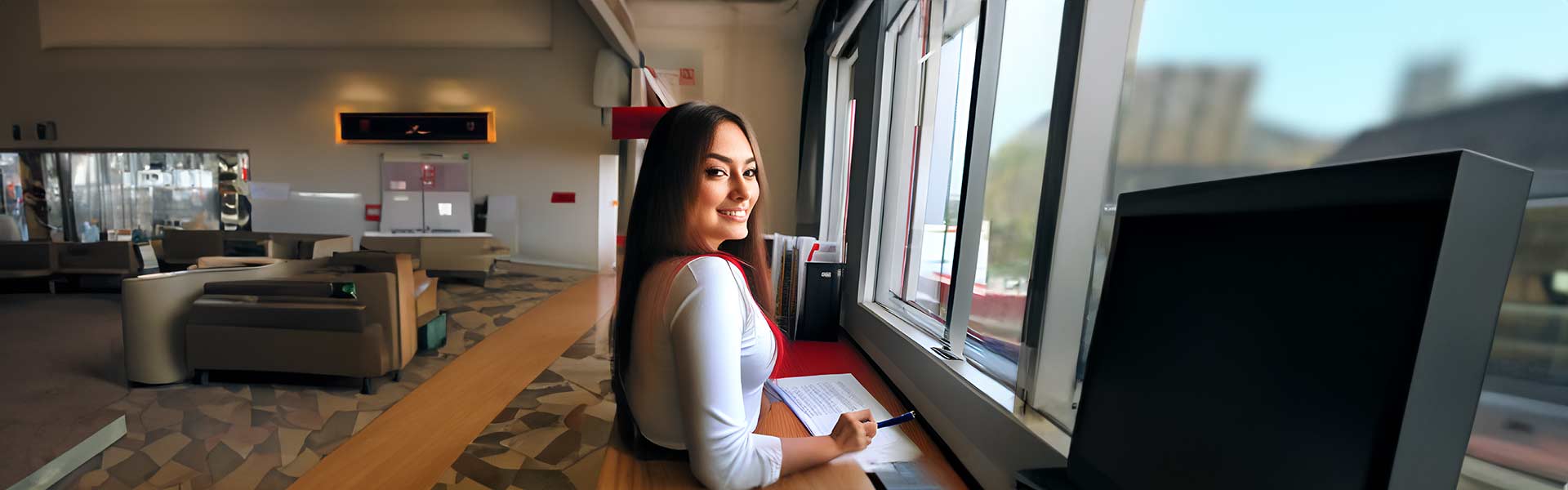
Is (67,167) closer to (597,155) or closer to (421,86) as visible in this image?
(421,86)

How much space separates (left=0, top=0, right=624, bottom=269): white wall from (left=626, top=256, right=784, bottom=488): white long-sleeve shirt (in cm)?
555

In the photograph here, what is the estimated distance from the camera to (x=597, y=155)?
5988 millimetres

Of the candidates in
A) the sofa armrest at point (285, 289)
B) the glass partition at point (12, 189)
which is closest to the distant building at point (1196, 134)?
the sofa armrest at point (285, 289)

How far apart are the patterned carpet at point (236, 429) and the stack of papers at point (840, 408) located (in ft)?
3.81

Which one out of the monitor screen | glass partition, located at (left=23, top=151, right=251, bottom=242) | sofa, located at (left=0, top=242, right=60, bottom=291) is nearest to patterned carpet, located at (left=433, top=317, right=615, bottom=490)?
the monitor screen

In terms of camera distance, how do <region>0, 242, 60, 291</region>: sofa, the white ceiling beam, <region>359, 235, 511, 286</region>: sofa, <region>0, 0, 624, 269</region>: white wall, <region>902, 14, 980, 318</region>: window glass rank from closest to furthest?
<region>902, 14, 980, 318</region>: window glass, the white ceiling beam, <region>0, 242, 60, 291</region>: sofa, <region>359, 235, 511, 286</region>: sofa, <region>0, 0, 624, 269</region>: white wall

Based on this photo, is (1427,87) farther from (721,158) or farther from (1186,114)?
(721,158)

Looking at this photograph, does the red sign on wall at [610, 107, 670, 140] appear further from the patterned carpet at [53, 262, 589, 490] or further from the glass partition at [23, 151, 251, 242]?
the glass partition at [23, 151, 251, 242]

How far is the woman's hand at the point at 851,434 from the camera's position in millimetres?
860

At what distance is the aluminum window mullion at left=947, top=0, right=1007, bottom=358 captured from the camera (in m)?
1.16

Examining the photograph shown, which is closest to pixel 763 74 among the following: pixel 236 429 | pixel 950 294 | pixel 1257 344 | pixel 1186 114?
pixel 950 294

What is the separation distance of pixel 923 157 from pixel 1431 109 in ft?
4.60

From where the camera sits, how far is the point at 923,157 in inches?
72.6

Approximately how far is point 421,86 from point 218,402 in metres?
4.82
